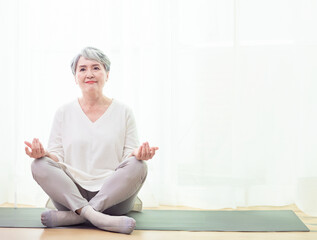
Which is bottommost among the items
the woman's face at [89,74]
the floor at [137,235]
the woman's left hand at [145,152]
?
the floor at [137,235]

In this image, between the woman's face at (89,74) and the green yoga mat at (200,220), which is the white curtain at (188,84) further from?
the woman's face at (89,74)

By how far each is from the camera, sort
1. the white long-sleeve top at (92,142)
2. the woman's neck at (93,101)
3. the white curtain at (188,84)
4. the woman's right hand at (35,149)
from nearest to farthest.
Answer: the woman's right hand at (35,149) < the white long-sleeve top at (92,142) < the woman's neck at (93,101) < the white curtain at (188,84)

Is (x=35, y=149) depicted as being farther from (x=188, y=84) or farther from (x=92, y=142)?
(x=188, y=84)

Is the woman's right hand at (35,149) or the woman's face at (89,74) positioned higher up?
the woman's face at (89,74)

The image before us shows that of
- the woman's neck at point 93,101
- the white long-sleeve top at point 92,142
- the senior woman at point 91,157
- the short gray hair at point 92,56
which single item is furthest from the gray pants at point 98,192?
the short gray hair at point 92,56

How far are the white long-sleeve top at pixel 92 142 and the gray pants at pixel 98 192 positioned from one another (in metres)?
0.13

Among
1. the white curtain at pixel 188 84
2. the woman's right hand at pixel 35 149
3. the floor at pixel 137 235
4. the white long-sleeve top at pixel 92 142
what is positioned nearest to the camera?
the floor at pixel 137 235

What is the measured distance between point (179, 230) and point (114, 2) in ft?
4.87

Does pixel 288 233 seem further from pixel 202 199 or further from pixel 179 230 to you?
pixel 202 199

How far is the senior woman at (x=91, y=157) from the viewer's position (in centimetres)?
222

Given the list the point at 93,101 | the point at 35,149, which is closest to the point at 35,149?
the point at 35,149

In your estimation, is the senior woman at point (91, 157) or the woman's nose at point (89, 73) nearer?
the senior woman at point (91, 157)

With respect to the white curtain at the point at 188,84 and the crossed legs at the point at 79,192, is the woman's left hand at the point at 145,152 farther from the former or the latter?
the white curtain at the point at 188,84

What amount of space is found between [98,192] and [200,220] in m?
0.55
